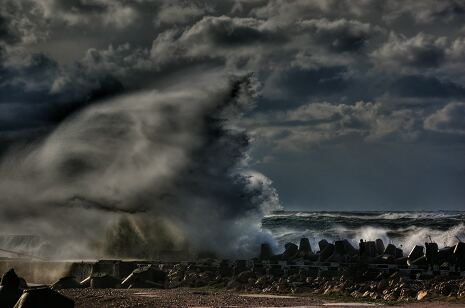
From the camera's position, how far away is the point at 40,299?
63.9 feet

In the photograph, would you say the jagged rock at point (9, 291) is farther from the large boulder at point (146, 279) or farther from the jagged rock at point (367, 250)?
the jagged rock at point (367, 250)

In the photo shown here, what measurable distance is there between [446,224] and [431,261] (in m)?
49.1

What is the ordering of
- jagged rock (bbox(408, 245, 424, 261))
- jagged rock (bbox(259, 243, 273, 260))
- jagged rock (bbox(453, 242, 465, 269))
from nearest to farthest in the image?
jagged rock (bbox(453, 242, 465, 269))
jagged rock (bbox(408, 245, 424, 261))
jagged rock (bbox(259, 243, 273, 260))

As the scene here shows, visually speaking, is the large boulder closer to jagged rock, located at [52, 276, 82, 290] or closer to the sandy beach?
the sandy beach

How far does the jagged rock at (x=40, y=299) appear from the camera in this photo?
19312mm

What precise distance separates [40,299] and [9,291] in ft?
11.0

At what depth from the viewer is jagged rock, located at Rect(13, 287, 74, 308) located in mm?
19312

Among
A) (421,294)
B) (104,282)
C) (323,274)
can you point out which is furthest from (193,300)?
(104,282)

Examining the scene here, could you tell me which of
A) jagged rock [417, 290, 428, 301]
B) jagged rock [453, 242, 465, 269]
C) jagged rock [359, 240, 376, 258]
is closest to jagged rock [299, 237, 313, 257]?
jagged rock [359, 240, 376, 258]

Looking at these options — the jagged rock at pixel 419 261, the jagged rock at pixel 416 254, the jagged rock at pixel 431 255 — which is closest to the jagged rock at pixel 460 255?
the jagged rock at pixel 431 255

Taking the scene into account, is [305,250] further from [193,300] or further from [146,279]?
[193,300]

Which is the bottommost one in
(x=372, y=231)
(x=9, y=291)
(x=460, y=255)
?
(x=9, y=291)

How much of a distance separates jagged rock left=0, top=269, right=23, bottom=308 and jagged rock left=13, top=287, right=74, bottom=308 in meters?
2.68

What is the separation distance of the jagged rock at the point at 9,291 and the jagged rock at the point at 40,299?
2682mm
